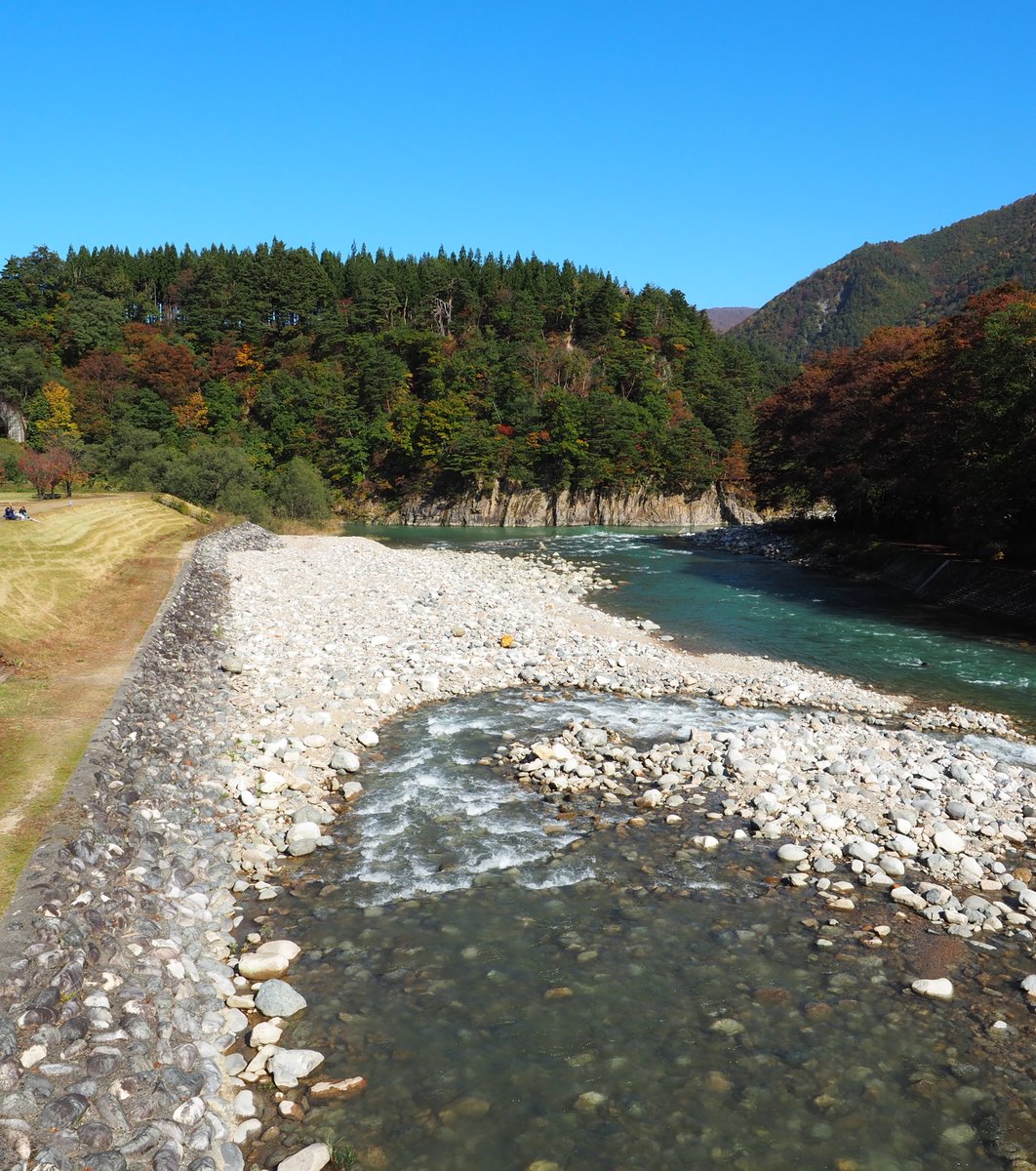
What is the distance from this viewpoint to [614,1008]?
7141 millimetres

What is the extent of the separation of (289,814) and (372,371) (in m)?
77.9

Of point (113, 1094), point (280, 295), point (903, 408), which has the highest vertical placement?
point (280, 295)

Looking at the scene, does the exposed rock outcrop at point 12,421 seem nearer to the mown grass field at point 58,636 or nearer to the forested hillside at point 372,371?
the forested hillside at point 372,371

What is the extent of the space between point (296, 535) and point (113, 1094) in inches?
1983

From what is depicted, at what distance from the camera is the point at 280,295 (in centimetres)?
9775

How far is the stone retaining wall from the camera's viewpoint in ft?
16.3

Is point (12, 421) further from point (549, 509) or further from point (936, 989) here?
point (936, 989)

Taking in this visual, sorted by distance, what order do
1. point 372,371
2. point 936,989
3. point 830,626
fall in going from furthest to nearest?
point 372,371 < point 830,626 < point 936,989

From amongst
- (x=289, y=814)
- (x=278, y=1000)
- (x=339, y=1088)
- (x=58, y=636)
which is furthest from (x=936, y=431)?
→ (x=339, y=1088)

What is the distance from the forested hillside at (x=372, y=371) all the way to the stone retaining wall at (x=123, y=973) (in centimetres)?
5102

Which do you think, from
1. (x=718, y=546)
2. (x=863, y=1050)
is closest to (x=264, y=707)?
(x=863, y=1050)

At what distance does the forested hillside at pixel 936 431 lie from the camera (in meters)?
28.4

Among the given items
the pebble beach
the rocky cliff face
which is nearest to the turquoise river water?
the pebble beach

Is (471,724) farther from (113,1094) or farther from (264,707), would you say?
(113,1094)
